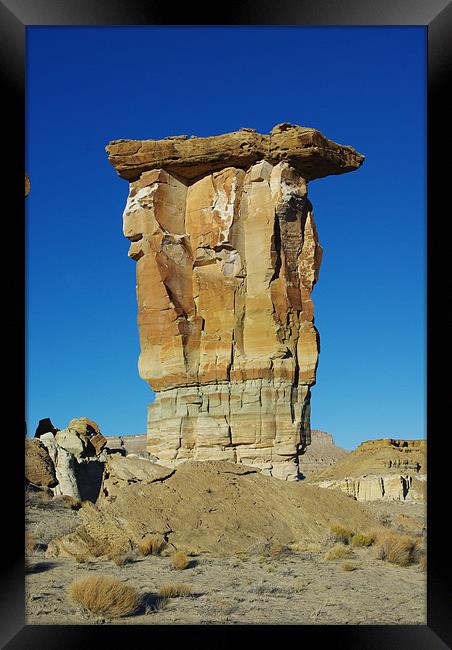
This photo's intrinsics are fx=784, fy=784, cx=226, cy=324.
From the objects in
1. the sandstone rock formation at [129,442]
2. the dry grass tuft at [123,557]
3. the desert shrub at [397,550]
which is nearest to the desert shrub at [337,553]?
the desert shrub at [397,550]

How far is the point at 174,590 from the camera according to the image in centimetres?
1141

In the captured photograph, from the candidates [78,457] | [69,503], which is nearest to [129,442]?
[78,457]

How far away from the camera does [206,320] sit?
97.8 feet

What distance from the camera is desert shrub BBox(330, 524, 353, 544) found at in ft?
56.3

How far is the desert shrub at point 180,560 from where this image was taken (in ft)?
45.4

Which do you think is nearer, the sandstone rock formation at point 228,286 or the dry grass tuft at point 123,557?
the dry grass tuft at point 123,557

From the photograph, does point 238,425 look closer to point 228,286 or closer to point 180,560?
point 228,286

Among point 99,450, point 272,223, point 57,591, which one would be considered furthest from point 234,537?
point 99,450

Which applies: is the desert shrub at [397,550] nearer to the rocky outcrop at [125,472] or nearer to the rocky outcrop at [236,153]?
the rocky outcrop at [125,472]

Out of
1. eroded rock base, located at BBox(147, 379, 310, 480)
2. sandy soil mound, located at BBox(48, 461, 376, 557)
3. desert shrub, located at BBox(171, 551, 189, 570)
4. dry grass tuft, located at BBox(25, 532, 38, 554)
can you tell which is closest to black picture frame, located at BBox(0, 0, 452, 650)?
desert shrub, located at BBox(171, 551, 189, 570)

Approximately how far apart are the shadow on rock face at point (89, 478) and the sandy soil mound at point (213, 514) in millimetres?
10189

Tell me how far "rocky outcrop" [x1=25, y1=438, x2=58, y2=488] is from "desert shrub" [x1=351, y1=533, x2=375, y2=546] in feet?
40.3
